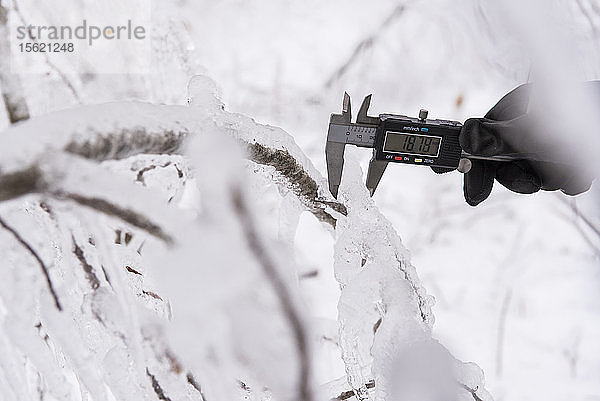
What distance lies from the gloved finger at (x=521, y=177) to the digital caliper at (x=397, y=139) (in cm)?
1

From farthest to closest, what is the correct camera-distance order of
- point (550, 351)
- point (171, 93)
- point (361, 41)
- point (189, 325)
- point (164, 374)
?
1. point (361, 41)
2. point (550, 351)
3. point (171, 93)
4. point (164, 374)
5. point (189, 325)

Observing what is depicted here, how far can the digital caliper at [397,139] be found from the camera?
461 mm

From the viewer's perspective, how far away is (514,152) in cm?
46

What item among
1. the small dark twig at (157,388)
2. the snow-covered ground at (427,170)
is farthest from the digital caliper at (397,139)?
the snow-covered ground at (427,170)

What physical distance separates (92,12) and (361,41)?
699 mm

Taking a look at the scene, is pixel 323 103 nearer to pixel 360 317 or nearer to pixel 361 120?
pixel 361 120

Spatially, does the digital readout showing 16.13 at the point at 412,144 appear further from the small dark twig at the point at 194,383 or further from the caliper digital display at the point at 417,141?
the small dark twig at the point at 194,383

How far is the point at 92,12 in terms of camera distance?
892 mm

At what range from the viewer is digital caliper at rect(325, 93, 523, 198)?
461 millimetres

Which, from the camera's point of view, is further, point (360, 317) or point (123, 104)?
point (360, 317)

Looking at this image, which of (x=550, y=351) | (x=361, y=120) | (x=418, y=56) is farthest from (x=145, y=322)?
(x=418, y=56)

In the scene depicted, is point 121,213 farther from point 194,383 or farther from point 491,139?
point 491,139

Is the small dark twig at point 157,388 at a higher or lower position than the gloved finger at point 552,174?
lower

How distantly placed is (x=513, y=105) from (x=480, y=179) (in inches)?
3.1
